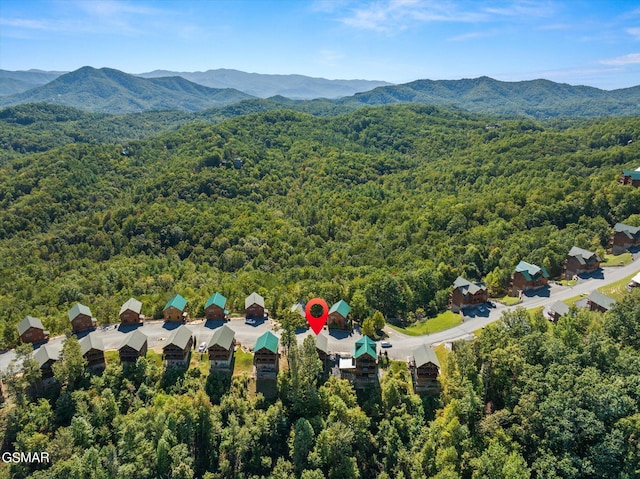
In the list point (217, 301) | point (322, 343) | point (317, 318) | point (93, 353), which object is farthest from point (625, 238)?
point (93, 353)

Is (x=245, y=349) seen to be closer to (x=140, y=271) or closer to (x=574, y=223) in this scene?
(x=140, y=271)

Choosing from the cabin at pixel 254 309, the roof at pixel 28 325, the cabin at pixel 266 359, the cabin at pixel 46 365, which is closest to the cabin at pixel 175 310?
the cabin at pixel 254 309

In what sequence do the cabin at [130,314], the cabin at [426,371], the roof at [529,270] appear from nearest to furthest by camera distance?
the cabin at [426,371] < the cabin at [130,314] < the roof at [529,270]

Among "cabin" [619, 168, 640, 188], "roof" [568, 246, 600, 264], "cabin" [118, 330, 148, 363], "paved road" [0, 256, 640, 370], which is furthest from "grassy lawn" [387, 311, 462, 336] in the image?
"cabin" [619, 168, 640, 188]

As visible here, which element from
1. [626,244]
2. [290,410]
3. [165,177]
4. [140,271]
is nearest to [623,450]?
[290,410]

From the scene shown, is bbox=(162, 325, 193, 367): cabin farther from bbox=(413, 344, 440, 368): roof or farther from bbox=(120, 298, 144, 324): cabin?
bbox=(413, 344, 440, 368): roof

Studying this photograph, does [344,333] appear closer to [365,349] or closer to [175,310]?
[365,349]

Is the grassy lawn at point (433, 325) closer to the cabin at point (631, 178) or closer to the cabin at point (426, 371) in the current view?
the cabin at point (426, 371)
